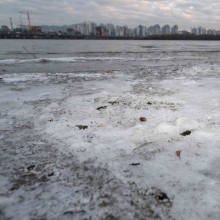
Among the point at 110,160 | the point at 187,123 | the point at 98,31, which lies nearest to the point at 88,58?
the point at 187,123

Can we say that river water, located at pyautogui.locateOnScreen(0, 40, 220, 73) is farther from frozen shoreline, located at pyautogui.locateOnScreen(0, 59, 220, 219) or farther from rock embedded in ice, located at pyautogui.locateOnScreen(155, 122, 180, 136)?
rock embedded in ice, located at pyautogui.locateOnScreen(155, 122, 180, 136)

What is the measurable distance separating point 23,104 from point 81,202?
3016 mm

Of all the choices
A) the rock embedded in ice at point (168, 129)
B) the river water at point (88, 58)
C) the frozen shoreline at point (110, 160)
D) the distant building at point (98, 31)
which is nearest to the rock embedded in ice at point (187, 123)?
the frozen shoreline at point (110, 160)

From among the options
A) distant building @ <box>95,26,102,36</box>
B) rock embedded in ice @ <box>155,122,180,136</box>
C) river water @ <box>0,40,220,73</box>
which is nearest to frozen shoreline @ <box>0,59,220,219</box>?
rock embedded in ice @ <box>155,122,180,136</box>

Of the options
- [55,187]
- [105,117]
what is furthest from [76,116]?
[55,187]

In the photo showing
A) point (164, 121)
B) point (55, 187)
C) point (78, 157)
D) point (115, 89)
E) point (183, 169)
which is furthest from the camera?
point (115, 89)

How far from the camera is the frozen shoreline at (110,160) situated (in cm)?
145

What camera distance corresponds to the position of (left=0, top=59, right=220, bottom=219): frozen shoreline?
145cm

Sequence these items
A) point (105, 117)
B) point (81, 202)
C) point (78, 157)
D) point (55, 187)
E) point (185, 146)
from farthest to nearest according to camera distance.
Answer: point (105, 117)
point (185, 146)
point (78, 157)
point (55, 187)
point (81, 202)

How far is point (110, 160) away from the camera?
2029 mm

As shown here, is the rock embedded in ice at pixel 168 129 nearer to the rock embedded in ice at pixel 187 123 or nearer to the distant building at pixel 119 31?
the rock embedded in ice at pixel 187 123

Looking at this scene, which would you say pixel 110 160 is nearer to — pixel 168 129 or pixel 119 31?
pixel 168 129

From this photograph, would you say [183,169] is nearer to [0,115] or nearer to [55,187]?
[55,187]

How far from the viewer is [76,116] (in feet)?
10.6
